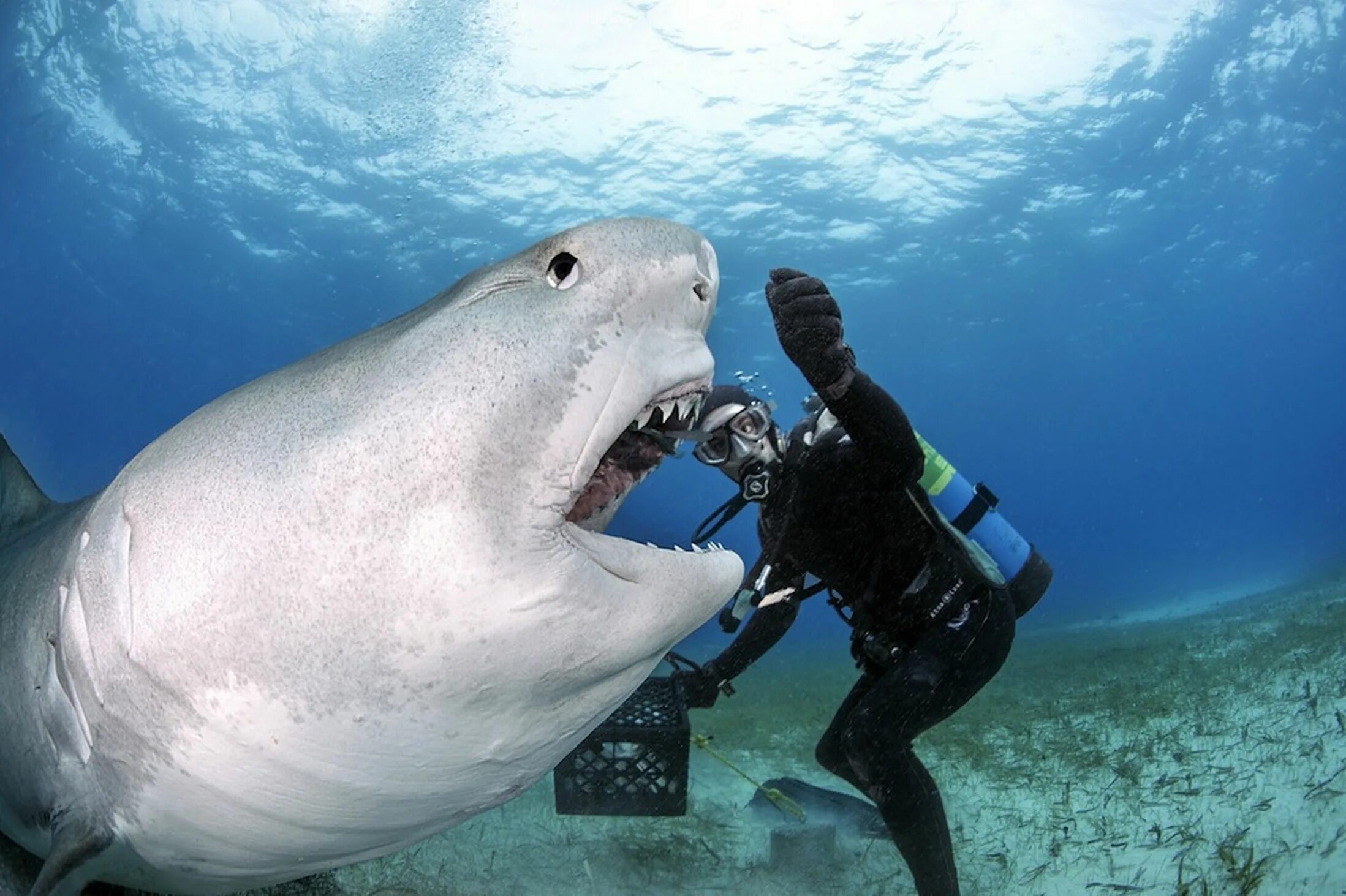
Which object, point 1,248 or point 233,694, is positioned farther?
point 1,248

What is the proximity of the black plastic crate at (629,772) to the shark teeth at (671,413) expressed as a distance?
107 inches

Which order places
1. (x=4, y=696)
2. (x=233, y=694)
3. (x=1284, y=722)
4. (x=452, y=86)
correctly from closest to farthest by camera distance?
(x=233, y=694) → (x=4, y=696) → (x=1284, y=722) → (x=452, y=86)

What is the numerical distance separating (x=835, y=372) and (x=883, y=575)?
170cm

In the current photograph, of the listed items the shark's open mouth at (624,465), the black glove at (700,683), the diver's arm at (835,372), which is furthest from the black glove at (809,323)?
the black glove at (700,683)

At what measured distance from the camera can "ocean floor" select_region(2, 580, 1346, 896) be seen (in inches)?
182

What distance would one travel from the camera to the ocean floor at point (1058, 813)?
15.2ft

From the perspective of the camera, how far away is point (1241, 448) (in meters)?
92.9

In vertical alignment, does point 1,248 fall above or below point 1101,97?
above

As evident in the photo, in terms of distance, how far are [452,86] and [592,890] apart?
69.8 ft

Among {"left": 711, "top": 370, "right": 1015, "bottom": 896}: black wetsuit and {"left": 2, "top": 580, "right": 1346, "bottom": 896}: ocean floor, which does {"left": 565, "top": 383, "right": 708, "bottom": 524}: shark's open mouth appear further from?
{"left": 2, "top": 580, "right": 1346, "bottom": 896}: ocean floor

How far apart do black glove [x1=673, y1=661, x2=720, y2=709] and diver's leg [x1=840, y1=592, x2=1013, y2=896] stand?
92cm

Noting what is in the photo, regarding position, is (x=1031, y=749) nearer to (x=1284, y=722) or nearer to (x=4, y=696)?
(x=1284, y=722)

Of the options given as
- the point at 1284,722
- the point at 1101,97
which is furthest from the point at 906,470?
the point at 1101,97

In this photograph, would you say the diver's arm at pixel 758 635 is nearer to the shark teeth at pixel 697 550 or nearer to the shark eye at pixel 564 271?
the shark teeth at pixel 697 550
